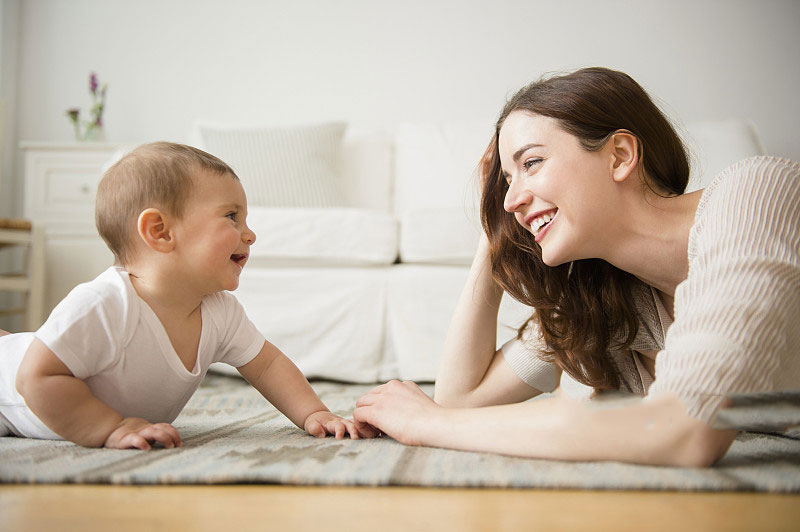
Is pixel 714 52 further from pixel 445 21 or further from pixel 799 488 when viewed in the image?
pixel 799 488

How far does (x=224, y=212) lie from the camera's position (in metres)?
1.05

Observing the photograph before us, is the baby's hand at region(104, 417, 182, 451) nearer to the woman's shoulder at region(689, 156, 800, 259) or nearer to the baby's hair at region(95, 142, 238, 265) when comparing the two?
the baby's hair at region(95, 142, 238, 265)

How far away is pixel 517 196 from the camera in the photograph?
103 cm

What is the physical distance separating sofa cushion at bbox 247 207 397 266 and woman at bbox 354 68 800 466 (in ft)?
3.18

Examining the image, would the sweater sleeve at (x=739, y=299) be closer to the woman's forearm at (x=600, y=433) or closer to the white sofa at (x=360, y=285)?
the woman's forearm at (x=600, y=433)

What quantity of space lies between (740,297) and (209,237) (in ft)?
2.39

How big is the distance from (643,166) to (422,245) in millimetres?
1171

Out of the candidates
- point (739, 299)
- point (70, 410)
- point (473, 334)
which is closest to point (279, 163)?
point (473, 334)

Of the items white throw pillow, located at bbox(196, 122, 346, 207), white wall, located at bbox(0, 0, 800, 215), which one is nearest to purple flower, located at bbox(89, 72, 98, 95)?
white wall, located at bbox(0, 0, 800, 215)

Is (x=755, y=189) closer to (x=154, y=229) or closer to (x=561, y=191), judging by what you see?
(x=561, y=191)

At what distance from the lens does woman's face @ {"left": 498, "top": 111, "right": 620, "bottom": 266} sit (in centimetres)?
100

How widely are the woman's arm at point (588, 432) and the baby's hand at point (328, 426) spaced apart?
154mm

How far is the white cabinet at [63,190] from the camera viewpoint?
3.03 m

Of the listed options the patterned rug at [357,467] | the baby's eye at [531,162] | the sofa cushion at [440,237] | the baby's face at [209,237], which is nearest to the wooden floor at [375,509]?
the patterned rug at [357,467]
